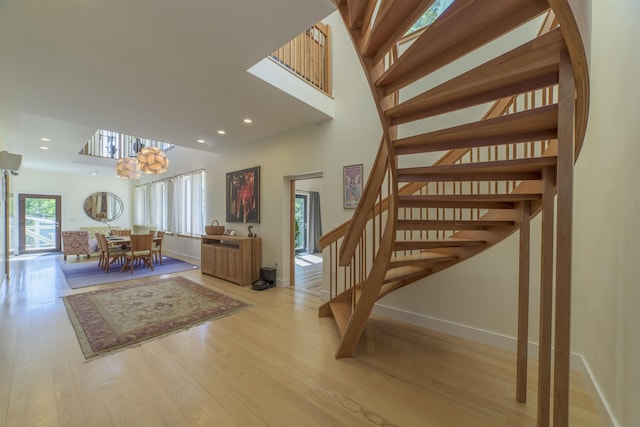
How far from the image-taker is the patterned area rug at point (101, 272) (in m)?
4.76

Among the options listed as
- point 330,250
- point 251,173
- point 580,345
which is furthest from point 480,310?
point 251,173

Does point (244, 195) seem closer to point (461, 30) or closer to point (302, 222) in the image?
point (302, 222)

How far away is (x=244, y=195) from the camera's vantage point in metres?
5.24

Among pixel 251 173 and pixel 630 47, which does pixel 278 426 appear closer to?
pixel 630 47

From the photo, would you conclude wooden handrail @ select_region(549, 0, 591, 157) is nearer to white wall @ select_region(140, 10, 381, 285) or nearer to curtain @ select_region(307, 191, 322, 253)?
white wall @ select_region(140, 10, 381, 285)

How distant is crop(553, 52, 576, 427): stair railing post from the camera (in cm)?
107

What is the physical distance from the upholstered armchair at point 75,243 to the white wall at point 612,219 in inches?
396

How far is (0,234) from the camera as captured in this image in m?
4.46

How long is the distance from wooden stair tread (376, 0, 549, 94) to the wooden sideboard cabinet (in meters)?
4.03

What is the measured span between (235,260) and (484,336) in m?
3.97

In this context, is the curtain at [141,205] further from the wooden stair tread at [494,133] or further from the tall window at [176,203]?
the wooden stair tread at [494,133]

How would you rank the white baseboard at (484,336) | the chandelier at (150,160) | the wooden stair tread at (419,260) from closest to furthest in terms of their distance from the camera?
the white baseboard at (484,336) → the wooden stair tread at (419,260) → the chandelier at (150,160)

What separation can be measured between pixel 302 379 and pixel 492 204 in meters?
2.06

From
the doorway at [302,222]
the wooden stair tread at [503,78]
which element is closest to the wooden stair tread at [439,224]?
the wooden stair tread at [503,78]
